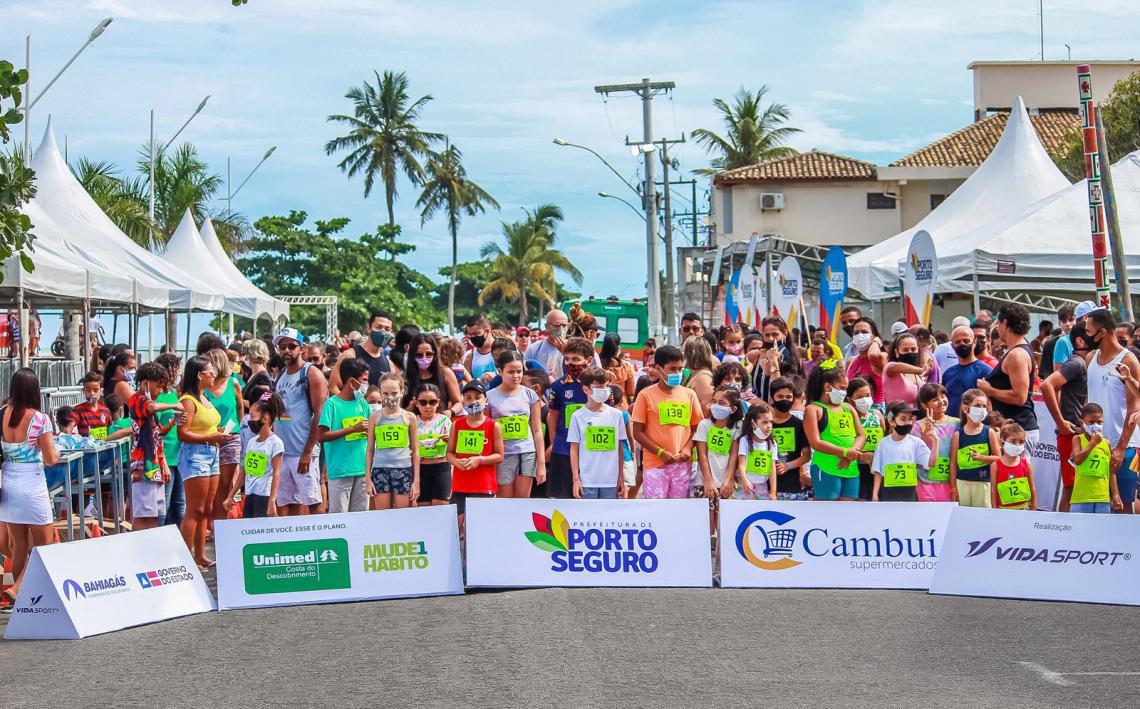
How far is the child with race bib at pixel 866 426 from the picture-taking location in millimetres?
11539

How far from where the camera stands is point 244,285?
35656 millimetres

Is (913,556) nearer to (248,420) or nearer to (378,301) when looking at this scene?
(248,420)

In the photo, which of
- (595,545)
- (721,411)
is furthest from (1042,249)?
(595,545)

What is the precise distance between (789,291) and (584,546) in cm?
994

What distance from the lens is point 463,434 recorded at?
36.2 ft

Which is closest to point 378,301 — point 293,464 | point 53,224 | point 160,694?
point 53,224

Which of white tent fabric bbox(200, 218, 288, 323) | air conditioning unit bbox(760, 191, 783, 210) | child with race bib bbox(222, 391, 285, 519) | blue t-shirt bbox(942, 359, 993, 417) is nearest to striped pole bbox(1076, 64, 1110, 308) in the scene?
blue t-shirt bbox(942, 359, 993, 417)

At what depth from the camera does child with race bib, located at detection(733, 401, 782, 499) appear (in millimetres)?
11406

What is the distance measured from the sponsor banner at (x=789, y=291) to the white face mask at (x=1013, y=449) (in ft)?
24.4

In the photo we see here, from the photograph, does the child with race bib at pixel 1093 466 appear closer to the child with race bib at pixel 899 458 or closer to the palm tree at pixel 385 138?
the child with race bib at pixel 899 458

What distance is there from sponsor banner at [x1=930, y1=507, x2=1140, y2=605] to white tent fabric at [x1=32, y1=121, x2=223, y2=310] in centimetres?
1470

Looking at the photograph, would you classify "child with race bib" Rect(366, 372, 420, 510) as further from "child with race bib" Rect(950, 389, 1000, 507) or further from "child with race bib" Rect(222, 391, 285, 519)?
"child with race bib" Rect(950, 389, 1000, 507)

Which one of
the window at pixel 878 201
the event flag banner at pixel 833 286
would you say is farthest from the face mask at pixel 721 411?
the window at pixel 878 201

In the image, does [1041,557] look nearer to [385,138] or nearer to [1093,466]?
[1093,466]
